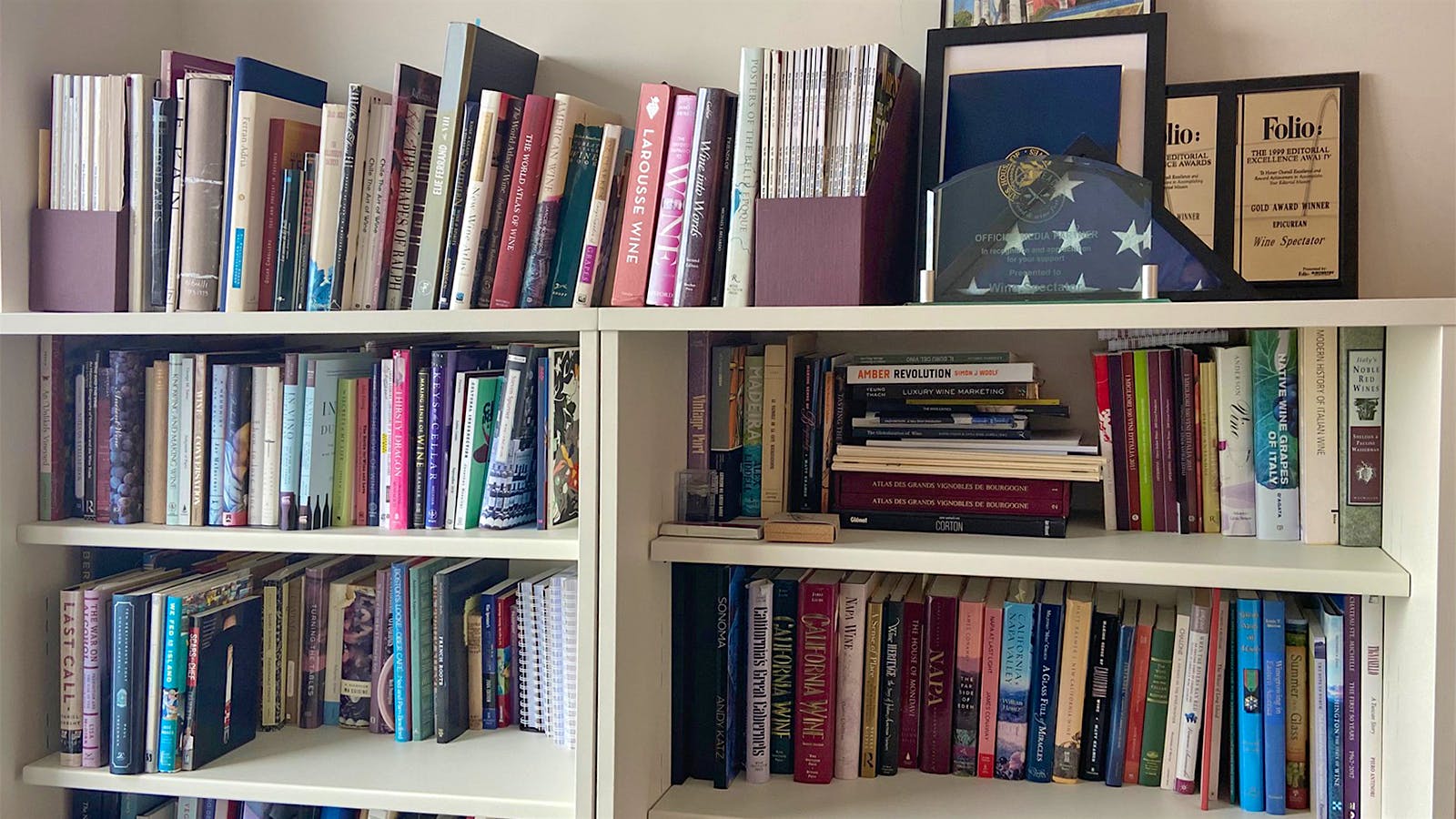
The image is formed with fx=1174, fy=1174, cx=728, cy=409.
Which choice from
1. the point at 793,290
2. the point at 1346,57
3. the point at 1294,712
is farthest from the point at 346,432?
the point at 1346,57

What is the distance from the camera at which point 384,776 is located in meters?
1.37

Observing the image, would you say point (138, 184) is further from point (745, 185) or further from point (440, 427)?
point (745, 185)

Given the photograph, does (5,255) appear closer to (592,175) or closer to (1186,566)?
(592,175)

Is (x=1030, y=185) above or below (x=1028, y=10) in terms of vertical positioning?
below

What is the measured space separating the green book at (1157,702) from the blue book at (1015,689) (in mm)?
132

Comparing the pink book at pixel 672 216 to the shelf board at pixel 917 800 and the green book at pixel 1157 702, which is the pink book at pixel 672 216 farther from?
the green book at pixel 1157 702

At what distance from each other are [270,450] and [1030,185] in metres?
0.96

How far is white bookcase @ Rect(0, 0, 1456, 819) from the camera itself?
1137 mm

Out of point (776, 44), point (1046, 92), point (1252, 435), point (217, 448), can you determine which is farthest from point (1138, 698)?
point (217, 448)

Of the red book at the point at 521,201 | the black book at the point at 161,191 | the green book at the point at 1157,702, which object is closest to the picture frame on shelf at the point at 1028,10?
the red book at the point at 521,201

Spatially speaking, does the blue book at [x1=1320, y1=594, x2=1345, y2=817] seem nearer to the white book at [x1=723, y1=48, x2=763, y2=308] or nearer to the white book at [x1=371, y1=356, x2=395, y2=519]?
the white book at [x1=723, y1=48, x2=763, y2=308]

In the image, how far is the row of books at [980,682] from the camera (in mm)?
1307

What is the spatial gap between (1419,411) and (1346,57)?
50 centimetres

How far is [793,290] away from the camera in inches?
49.7
